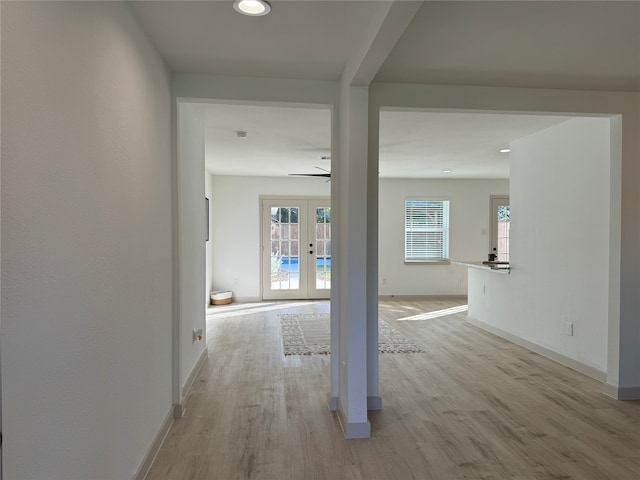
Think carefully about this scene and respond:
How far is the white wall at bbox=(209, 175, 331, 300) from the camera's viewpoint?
732 cm

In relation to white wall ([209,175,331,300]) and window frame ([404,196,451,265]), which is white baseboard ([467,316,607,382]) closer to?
window frame ([404,196,451,265])

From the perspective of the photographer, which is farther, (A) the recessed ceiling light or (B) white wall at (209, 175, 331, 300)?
(B) white wall at (209, 175, 331, 300)

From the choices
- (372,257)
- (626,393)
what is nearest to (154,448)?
(372,257)

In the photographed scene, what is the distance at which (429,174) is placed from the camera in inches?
284

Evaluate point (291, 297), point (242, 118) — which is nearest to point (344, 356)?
point (242, 118)

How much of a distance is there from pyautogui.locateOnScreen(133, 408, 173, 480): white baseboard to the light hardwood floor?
0.13ft

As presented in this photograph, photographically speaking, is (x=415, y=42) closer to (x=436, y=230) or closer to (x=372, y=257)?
(x=372, y=257)

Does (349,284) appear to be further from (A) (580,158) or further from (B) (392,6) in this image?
(A) (580,158)

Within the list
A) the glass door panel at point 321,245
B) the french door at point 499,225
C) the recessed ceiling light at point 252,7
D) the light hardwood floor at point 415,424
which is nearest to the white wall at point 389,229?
the french door at point 499,225

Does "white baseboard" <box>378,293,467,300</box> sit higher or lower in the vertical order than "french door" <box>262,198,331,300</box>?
lower

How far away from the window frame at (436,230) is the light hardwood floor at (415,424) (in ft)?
12.1

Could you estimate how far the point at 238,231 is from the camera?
24.2 feet

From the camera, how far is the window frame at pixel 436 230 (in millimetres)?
7824

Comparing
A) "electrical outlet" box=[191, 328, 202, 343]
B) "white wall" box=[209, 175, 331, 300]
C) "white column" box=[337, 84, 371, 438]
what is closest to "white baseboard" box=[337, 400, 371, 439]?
"white column" box=[337, 84, 371, 438]
